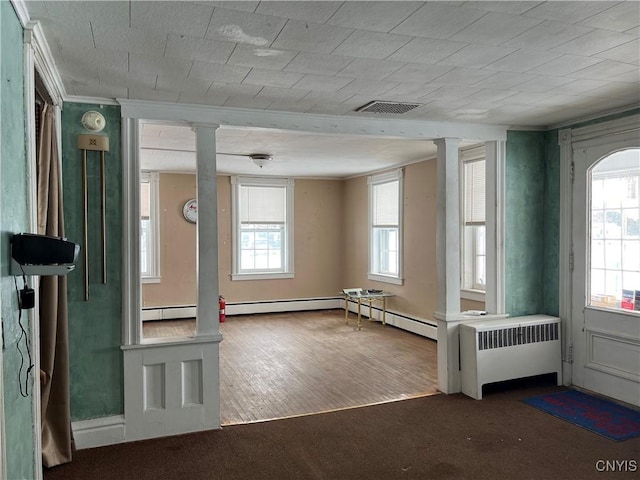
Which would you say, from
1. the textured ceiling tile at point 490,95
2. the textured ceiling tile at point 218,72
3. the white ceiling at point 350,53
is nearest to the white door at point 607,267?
the white ceiling at point 350,53

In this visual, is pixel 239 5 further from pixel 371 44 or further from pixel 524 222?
pixel 524 222

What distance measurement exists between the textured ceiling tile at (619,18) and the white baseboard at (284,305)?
283 inches

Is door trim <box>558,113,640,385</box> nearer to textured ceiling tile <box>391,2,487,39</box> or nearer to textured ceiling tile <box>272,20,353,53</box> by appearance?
textured ceiling tile <box>391,2,487,39</box>

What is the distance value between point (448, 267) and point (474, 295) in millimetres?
1676

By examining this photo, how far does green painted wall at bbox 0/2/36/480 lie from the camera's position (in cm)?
182

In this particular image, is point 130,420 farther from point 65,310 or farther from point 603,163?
point 603,163

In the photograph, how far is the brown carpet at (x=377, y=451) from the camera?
3025 millimetres

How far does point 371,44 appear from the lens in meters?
2.54

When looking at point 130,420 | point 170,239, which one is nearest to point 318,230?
point 170,239

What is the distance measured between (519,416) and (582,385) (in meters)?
0.98

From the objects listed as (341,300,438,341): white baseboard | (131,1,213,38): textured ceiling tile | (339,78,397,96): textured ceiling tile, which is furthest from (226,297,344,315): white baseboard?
(131,1,213,38): textured ceiling tile

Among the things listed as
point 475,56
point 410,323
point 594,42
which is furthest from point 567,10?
point 410,323

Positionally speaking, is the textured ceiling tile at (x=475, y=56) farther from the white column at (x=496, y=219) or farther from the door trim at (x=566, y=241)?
the door trim at (x=566, y=241)

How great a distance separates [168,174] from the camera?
26.7 ft
